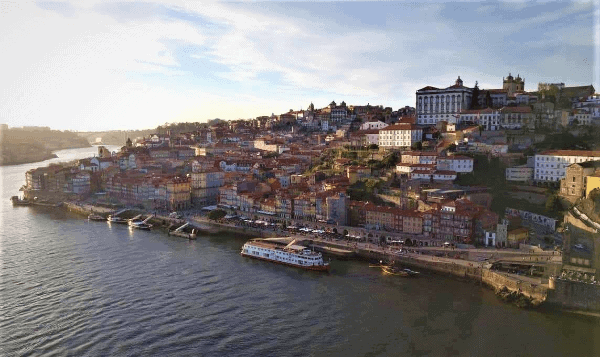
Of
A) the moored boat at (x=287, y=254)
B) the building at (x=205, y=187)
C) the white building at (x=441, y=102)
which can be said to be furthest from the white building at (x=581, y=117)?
the building at (x=205, y=187)

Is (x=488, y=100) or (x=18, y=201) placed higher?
(x=488, y=100)

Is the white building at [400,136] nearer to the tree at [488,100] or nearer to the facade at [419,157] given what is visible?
the facade at [419,157]

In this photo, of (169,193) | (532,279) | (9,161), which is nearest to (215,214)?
(169,193)

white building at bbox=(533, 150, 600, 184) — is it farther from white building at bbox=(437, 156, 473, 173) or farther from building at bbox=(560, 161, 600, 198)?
white building at bbox=(437, 156, 473, 173)

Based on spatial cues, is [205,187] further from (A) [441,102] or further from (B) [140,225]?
(A) [441,102]

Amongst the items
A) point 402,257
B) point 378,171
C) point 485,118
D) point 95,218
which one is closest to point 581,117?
point 485,118

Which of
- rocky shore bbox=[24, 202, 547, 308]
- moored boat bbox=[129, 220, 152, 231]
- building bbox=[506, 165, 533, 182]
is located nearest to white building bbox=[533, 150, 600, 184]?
building bbox=[506, 165, 533, 182]
